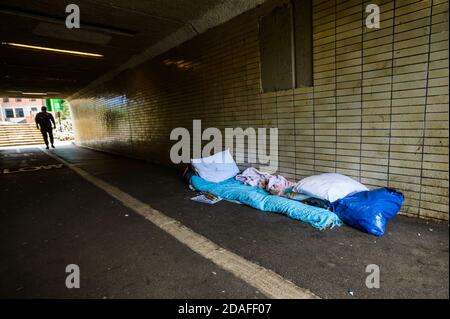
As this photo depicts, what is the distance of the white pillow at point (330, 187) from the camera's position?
3254mm

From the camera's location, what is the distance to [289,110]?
4242 millimetres

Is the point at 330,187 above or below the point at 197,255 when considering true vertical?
above

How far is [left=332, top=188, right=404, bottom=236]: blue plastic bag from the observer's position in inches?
108

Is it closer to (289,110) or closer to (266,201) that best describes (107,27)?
(289,110)

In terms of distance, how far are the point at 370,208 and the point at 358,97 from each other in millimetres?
1476

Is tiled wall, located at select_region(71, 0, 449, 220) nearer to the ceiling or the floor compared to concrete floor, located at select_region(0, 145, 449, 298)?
nearer to the ceiling

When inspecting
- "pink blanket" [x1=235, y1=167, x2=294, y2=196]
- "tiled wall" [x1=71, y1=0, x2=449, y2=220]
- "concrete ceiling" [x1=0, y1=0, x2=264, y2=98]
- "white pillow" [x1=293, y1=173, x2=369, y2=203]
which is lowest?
"pink blanket" [x1=235, y1=167, x2=294, y2=196]

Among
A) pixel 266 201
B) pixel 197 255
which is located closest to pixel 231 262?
pixel 197 255

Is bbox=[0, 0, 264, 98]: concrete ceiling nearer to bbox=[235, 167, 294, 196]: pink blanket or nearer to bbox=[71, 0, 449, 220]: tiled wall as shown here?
bbox=[71, 0, 449, 220]: tiled wall

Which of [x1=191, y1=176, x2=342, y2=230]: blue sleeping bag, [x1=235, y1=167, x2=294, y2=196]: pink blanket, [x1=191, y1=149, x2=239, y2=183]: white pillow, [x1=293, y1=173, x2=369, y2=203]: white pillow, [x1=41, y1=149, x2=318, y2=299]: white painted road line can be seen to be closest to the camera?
[x1=41, y1=149, x2=318, y2=299]: white painted road line

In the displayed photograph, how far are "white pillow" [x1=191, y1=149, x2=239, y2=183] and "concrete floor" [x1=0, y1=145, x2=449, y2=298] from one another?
3.09ft

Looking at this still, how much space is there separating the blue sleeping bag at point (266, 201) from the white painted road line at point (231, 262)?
1.11m

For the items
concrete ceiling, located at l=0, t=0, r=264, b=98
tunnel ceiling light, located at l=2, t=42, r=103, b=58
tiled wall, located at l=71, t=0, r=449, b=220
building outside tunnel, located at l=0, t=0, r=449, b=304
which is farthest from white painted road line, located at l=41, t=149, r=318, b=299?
tunnel ceiling light, located at l=2, t=42, r=103, b=58

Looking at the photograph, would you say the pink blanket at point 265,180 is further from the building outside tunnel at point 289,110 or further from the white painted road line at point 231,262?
the white painted road line at point 231,262
